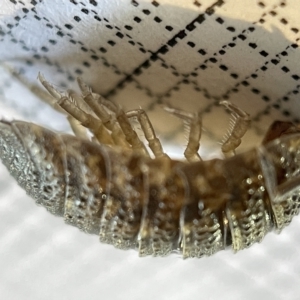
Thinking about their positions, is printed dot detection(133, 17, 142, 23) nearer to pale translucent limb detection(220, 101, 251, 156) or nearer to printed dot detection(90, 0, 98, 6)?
printed dot detection(90, 0, 98, 6)

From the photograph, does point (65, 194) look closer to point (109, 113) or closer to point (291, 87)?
point (109, 113)

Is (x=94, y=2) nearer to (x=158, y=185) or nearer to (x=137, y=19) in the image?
(x=137, y=19)

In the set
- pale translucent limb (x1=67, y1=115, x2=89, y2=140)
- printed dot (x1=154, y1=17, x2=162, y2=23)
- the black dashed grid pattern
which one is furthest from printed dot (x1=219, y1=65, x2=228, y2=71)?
pale translucent limb (x1=67, y1=115, x2=89, y2=140)

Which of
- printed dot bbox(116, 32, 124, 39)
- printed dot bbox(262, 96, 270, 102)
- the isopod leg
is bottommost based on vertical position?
the isopod leg

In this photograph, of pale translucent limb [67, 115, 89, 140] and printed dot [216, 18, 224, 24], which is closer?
printed dot [216, 18, 224, 24]

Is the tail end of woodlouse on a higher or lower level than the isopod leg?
lower
